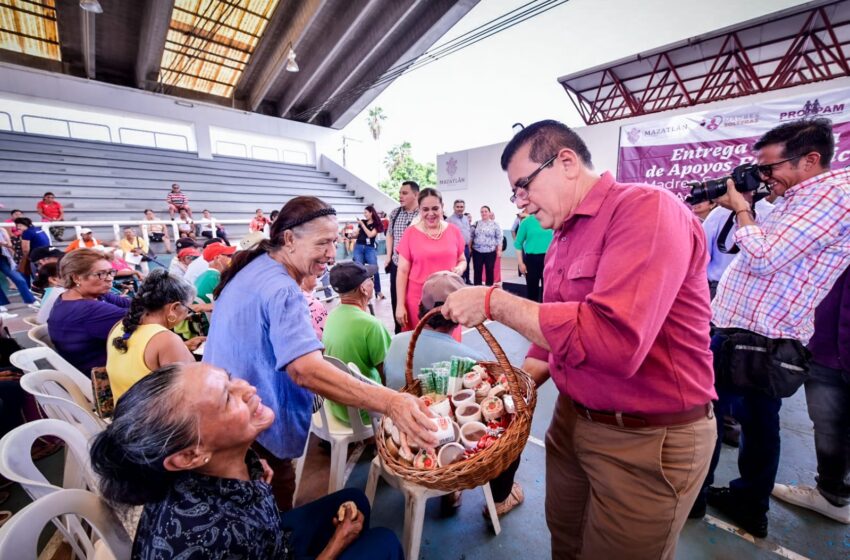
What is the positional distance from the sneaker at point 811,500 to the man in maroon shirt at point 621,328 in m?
1.55

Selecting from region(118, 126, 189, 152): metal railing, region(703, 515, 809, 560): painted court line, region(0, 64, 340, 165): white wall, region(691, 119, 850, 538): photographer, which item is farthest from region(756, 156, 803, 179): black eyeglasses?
region(118, 126, 189, 152): metal railing

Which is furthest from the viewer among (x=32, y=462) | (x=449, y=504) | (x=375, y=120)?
(x=375, y=120)

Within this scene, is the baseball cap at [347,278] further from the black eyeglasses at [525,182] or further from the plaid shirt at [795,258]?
the plaid shirt at [795,258]

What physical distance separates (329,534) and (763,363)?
1896 mm

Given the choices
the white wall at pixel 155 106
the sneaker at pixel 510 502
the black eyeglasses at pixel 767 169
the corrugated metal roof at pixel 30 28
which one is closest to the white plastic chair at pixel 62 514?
the sneaker at pixel 510 502

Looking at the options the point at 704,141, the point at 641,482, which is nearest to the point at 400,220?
the point at 641,482

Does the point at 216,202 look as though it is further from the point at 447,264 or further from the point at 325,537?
the point at 325,537

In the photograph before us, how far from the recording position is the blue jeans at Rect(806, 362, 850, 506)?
1645 mm

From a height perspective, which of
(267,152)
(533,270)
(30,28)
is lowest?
(533,270)

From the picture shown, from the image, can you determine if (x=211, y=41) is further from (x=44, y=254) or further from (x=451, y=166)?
(x=44, y=254)

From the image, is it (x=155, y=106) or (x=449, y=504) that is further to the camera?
(x=155, y=106)

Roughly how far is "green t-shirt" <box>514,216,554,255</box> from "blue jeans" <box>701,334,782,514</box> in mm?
3094

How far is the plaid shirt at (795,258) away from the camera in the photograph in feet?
4.28

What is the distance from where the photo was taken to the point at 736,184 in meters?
1.61
